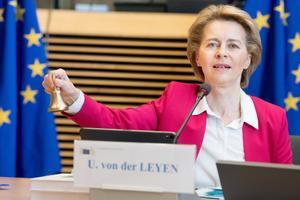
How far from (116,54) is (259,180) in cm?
330

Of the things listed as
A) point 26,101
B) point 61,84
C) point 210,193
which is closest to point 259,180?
point 210,193

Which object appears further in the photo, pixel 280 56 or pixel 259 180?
pixel 280 56

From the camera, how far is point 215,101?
2.37 m

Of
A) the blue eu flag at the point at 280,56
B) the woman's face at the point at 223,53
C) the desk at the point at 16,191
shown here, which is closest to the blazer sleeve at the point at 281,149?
the woman's face at the point at 223,53

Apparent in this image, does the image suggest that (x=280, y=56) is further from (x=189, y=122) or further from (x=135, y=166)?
(x=135, y=166)

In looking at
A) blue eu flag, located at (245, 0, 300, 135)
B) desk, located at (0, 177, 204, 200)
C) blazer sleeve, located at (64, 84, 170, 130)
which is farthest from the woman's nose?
blue eu flag, located at (245, 0, 300, 135)

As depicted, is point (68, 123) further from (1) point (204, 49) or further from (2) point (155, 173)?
(2) point (155, 173)

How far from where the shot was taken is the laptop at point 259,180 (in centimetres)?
133

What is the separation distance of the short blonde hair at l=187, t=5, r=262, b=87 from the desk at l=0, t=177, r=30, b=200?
0.96 m

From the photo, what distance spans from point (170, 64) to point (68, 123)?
101cm

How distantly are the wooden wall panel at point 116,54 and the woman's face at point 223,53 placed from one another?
83.8 inches

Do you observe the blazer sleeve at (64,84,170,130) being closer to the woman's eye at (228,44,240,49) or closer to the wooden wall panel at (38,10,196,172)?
the woman's eye at (228,44,240,49)

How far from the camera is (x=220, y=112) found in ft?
7.77

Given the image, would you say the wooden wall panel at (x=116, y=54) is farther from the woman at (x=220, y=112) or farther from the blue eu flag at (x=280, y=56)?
the woman at (x=220, y=112)
